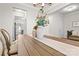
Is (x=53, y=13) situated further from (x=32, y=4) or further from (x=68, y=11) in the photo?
(x=32, y=4)

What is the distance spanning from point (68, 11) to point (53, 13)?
219mm

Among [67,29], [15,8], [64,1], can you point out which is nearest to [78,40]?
[67,29]

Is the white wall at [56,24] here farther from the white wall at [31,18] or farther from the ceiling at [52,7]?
the white wall at [31,18]

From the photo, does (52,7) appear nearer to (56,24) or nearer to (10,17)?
(56,24)

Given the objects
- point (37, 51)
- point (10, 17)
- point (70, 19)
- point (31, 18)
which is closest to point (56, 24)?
point (70, 19)

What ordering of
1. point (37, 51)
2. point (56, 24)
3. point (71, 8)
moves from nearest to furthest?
point (37, 51) < point (71, 8) < point (56, 24)

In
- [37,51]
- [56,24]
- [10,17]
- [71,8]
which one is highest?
[71,8]

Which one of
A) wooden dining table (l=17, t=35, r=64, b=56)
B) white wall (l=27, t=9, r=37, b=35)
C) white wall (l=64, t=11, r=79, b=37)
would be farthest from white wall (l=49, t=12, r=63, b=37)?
wooden dining table (l=17, t=35, r=64, b=56)

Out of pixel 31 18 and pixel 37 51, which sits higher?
Result: pixel 31 18

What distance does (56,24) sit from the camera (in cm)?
162

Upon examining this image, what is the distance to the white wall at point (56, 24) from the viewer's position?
5.16 ft

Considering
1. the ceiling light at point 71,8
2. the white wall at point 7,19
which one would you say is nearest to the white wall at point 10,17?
the white wall at point 7,19

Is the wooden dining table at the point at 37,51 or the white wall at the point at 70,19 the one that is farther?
the white wall at the point at 70,19

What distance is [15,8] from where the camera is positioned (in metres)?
1.55
